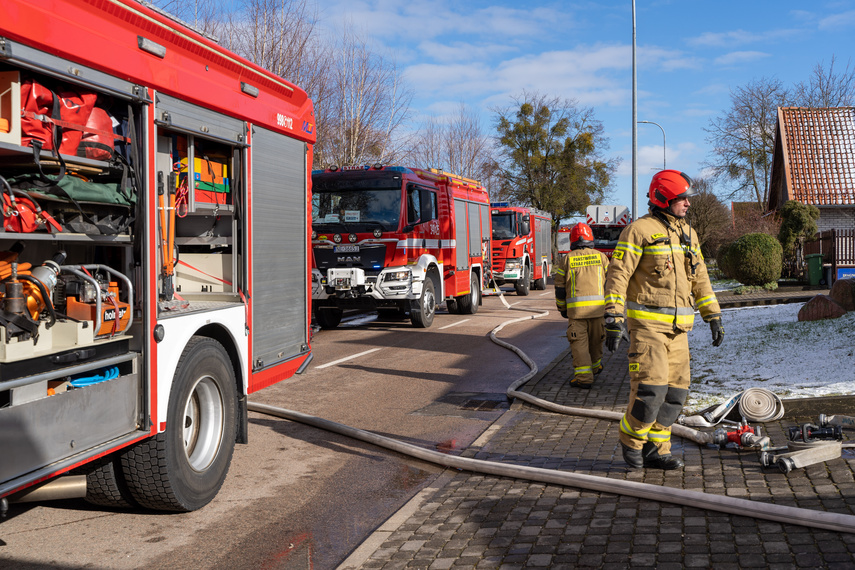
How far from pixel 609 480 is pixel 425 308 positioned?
10.1 meters

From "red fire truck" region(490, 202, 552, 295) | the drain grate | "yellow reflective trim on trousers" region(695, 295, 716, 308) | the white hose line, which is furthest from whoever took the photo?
"red fire truck" region(490, 202, 552, 295)

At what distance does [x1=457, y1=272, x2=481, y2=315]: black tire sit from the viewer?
17.6m

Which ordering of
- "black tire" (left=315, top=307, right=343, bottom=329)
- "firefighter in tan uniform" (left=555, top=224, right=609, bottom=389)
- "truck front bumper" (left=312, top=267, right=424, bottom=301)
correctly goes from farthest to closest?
"black tire" (left=315, top=307, right=343, bottom=329) < "truck front bumper" (left=312, top=267, right=424, bottom=301) < "firefighter in tan uniform" (left=555, top=224, right=609, bottom=389)

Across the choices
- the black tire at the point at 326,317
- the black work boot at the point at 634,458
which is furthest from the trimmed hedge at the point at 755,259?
the black work boot at the point at 634,458

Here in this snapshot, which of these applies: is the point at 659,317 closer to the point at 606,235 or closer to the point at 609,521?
the point at 609,521

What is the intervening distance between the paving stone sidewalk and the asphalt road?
328 millimetres

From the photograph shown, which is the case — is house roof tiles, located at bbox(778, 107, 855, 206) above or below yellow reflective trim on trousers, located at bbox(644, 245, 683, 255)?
above

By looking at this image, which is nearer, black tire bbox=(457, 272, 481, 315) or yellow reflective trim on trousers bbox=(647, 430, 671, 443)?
yellow reflective trim on trousers bbox=(647, 430, 671, 443)

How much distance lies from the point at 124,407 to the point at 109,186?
3.61ft

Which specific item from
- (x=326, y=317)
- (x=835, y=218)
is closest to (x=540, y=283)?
(x=835, y=218)

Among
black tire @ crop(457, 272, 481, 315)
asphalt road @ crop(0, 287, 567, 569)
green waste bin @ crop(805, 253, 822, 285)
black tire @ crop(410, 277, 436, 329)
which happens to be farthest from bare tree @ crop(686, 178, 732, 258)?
asphalt road @ crop(0, 287, 567, 569)

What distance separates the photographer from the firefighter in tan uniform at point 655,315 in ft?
16.2

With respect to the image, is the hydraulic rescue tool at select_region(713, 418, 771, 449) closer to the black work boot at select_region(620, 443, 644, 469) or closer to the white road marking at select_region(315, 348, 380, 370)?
the black work boot at select_region(620, 443, 644, 469)

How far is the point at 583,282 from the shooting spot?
8328mm
